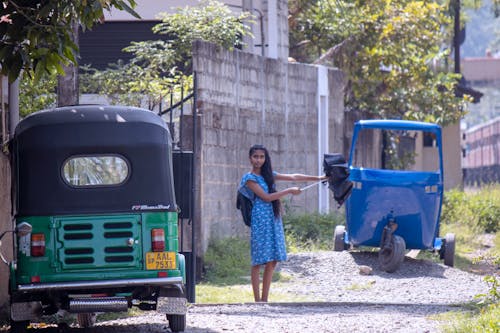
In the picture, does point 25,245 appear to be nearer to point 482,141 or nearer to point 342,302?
point 342,302

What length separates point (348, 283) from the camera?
15367mm

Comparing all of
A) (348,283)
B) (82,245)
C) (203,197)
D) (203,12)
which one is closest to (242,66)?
(203,12)

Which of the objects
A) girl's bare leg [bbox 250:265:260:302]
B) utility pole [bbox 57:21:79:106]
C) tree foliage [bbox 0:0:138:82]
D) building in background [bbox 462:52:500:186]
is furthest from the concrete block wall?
building in background [bbox 462:52:500:186]

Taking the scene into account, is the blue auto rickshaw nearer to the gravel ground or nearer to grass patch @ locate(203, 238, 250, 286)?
the gravel ground

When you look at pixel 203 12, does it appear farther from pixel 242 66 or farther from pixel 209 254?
pixel 209 254

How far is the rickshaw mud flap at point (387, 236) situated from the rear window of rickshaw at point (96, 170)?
6578mm

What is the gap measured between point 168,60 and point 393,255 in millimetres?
5136

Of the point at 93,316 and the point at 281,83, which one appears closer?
the point at 93,316

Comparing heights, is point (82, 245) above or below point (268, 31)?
below

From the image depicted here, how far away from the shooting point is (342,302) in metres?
12.6

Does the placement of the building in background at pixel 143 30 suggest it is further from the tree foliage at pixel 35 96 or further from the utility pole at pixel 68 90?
the utility pole at pixel 68 90

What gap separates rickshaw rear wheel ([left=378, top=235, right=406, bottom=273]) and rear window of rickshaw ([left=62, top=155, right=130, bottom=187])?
21.2ft

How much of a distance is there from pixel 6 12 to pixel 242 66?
7913 millimetres

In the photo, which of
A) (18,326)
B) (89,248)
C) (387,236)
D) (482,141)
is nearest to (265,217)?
(89,248)
